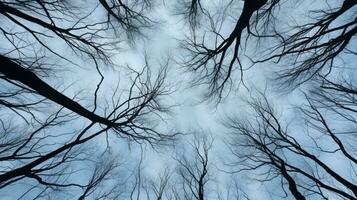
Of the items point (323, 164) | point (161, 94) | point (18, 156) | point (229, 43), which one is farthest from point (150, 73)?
point (323, 164)

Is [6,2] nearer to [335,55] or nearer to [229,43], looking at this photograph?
[229,43]

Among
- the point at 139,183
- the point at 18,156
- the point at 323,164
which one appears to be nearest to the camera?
the point at 18,156

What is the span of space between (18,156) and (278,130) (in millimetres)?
7191

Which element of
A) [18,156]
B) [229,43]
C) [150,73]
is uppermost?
[229,43]

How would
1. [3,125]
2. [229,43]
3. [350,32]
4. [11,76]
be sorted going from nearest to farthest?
1. [11,76]
2. [350,32]
3. [3,125]
4. [229,43]

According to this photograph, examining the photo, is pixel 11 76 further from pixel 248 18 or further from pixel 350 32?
pixel 350 32

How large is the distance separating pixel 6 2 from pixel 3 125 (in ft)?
9.37

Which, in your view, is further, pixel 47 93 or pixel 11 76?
pixel 47 93

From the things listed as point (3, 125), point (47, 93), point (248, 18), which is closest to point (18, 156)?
point (3, 125)

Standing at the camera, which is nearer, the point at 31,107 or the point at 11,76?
the point at 11,76

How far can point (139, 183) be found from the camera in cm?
696

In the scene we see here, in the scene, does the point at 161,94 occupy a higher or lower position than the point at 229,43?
lower

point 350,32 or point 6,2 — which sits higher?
point 6,2

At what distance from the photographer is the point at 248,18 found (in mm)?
5371
